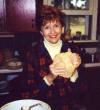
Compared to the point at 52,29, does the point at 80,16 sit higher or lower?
higher

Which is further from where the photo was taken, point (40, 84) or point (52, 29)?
point (52, 29)

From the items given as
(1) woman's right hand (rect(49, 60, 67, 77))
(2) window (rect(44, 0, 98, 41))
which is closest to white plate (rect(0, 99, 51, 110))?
(1) woman's right hand (rect(49, 60, 67, 77))

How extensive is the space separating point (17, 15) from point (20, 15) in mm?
36

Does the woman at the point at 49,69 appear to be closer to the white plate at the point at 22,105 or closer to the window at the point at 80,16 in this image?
the white plate at the point at 22,105

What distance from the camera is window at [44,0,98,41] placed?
104 inches

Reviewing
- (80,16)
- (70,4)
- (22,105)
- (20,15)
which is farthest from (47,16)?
(80,16)

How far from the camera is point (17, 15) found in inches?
88.7

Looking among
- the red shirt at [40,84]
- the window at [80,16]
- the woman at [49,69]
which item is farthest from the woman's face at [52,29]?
the window at [80,16]

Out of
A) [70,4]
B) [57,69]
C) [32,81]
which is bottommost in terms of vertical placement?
[32,81]

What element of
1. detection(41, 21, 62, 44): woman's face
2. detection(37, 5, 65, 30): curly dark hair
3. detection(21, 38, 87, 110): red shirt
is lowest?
detection(21, 38, 87, 110): red shirt

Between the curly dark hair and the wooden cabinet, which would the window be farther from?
the curly dark hair

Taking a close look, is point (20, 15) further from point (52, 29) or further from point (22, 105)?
point (22, 105)

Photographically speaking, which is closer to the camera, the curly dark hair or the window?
the curly dark hair

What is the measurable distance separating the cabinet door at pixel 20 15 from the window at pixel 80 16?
0.39 metres
